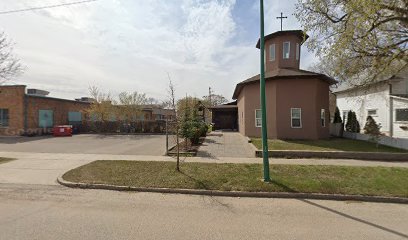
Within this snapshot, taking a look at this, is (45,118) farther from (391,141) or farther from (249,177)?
(391,141)

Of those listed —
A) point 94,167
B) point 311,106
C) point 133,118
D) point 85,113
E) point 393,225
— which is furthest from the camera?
point 85,113

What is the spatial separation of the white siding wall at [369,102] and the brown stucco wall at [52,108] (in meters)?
31.1

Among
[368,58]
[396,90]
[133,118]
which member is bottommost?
[133,118]

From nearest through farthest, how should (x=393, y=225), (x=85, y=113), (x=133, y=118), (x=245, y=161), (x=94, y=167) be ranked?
(x=393, y=225), (x=94, y=167), (x=245, y=161), (x=133, y=118), (x=85, y=113)

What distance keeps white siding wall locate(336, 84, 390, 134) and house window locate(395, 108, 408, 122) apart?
71cm

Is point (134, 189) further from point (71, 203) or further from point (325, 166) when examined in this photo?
point (325, 166)

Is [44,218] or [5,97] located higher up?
[5,97]

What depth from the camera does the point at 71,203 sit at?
575cm

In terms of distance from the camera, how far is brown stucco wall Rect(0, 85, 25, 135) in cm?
2316

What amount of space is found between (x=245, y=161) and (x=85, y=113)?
26889mm

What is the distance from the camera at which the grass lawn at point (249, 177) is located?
672 cm

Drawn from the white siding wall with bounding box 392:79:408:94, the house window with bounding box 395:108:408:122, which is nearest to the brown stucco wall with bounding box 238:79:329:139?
the house window with bounding box 395:108:408:122

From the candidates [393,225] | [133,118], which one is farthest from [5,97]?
[393,225]

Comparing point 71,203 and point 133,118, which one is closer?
point 71,203
